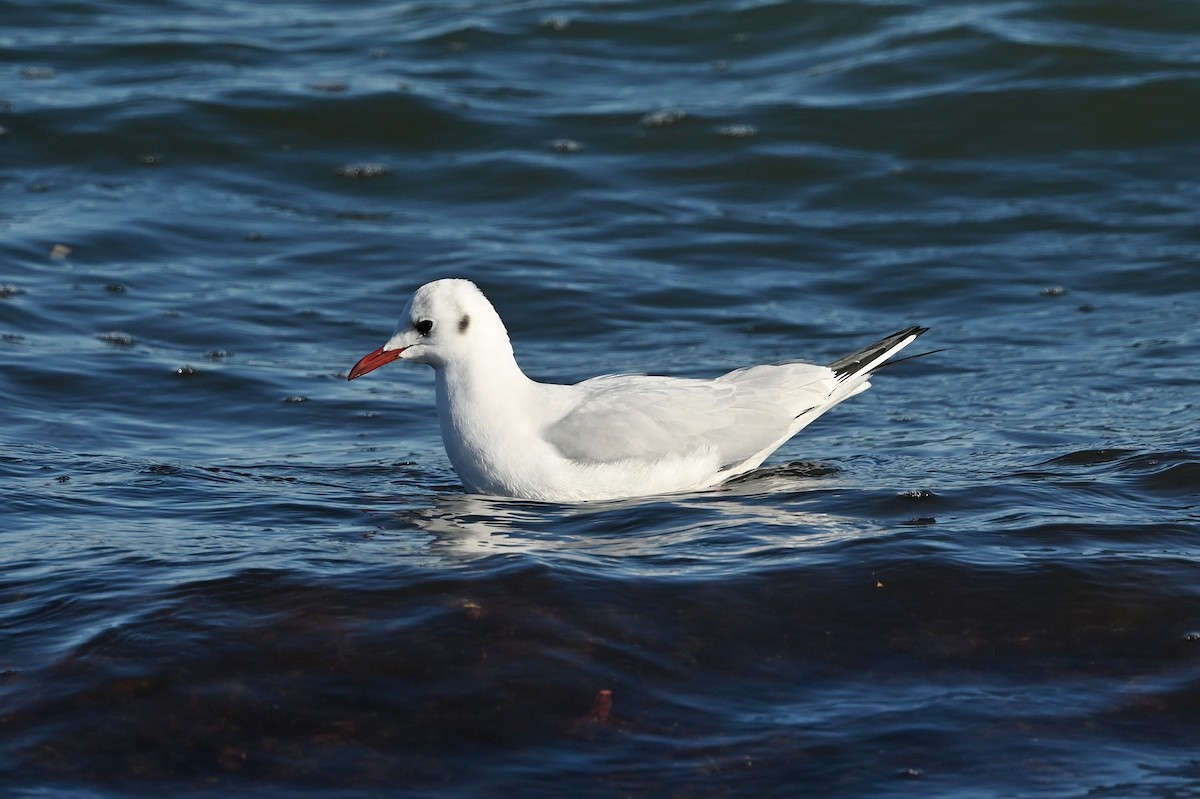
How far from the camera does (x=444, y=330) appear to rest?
7.11m

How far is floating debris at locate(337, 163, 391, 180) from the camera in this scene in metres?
13.6

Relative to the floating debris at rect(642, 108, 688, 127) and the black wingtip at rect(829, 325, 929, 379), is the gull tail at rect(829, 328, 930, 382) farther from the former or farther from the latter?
the floating debris at rect(642, 108, 688, 127)

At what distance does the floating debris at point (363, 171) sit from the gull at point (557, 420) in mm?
6633

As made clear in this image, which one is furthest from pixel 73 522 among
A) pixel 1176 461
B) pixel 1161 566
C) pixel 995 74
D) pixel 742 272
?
pixel 995 74

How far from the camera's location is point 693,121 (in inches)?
563

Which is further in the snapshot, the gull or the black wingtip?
the black wingtip

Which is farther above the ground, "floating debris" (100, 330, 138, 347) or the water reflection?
"floating debris" (100, 330, 138, 347)

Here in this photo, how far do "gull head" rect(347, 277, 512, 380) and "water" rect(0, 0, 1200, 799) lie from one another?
2.09 ft

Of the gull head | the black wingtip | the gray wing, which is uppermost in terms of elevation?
the gull head

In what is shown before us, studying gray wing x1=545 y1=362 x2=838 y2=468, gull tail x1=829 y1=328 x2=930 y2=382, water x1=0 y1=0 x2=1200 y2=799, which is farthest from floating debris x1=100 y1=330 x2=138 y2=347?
gull tail x1=829 y1=328 x2=930 y2=382

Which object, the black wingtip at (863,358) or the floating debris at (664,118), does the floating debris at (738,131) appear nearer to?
the floating debris at (664,118)

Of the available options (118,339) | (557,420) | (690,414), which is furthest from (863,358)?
(118,339)

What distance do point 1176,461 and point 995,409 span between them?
5.77ft

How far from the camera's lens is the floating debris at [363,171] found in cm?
1362
